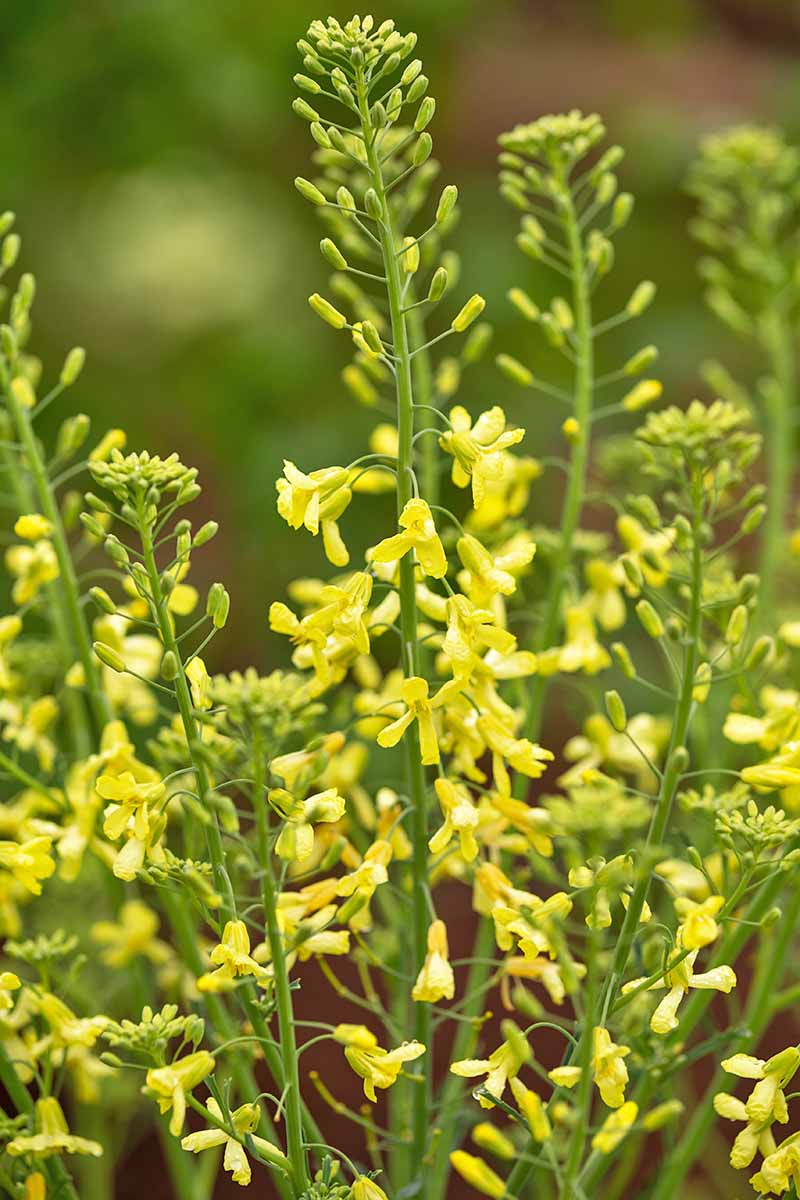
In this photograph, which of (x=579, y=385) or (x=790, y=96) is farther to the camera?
(x=790, y=96)

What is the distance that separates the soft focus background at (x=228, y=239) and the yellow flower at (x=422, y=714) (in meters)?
1.24

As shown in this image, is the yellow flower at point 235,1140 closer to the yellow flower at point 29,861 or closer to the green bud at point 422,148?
the yellow flower at point 29,861

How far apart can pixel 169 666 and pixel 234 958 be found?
9 centimetres

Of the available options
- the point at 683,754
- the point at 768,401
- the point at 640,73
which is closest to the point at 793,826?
the point at 683,754

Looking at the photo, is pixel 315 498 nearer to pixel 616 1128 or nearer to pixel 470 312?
pixel 470 312

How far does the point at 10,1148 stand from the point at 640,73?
2.22 m

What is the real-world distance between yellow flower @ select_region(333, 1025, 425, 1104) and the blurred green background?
1.30m

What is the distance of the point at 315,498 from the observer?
18.9 inches

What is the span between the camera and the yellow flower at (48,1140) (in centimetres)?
51

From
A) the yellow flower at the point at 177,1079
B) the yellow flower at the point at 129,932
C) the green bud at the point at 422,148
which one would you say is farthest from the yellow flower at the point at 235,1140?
the green bud at the point at 422,148

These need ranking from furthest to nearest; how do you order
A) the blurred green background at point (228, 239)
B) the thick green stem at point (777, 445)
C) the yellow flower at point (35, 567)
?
the blurred green background at point (228, 239) < the thick green stem at point (777, 445) < the yellow flower at point (35, 567)

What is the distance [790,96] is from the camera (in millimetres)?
2012

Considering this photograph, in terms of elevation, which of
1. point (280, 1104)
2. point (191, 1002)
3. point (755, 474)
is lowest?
point (755, 474)

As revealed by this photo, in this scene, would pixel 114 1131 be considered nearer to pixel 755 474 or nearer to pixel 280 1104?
pixel 280 1104
